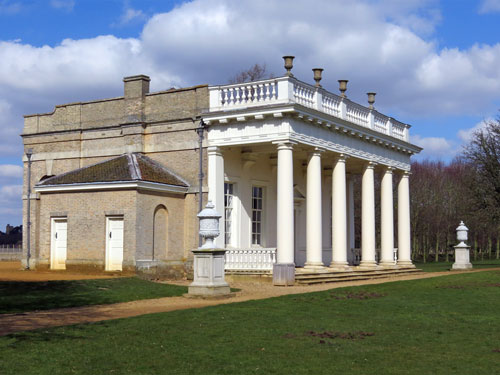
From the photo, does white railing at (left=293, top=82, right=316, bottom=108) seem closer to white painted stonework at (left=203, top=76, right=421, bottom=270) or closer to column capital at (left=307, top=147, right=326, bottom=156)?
white painted stonework at (left=203, top=76, right=421, bottom=270)

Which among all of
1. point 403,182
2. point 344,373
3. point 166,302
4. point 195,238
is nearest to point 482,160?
point 403,182

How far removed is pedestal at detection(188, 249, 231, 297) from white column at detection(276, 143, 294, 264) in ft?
15.9

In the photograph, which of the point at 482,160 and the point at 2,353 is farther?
the point at 482,160

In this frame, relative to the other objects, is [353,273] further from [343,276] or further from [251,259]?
[251,259]

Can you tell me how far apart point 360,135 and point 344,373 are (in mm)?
20324

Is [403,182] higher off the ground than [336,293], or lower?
higher

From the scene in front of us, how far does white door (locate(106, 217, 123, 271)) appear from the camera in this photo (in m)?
24.1

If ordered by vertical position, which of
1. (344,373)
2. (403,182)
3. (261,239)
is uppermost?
(403,182)

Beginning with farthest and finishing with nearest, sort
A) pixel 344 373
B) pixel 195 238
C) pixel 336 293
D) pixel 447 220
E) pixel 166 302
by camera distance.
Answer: pixel 447 220, pixel 195 238, pixel 336 293, pixel 166 302, pixel 344 373

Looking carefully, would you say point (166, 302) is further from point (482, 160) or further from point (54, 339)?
point (482, 160)

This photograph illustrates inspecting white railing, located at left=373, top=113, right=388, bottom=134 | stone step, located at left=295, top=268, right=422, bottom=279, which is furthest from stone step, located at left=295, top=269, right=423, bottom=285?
white railing, located at left=373, top=113, right=388, bottom=134

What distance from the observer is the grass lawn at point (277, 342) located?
29.7 feet

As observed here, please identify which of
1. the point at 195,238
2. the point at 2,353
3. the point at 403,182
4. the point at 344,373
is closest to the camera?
the point at 344,373

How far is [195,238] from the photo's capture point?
83.2 feet
